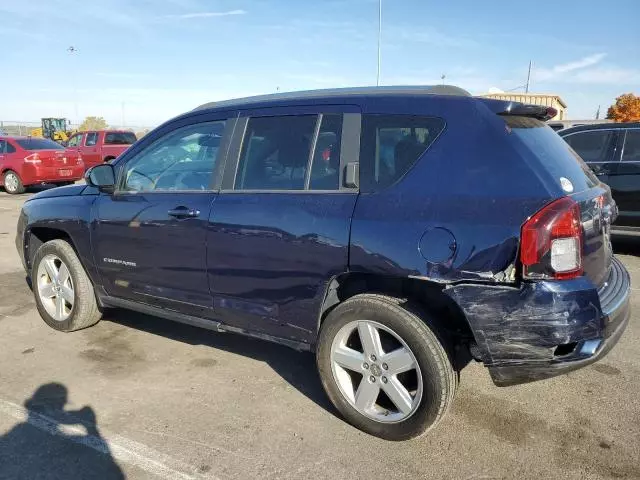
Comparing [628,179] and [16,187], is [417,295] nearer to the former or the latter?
[628,179]

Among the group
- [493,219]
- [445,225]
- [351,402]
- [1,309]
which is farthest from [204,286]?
[1,309]

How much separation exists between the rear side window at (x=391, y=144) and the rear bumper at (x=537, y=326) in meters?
0.71

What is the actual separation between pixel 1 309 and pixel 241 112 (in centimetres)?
337

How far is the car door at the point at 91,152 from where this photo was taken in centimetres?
1842

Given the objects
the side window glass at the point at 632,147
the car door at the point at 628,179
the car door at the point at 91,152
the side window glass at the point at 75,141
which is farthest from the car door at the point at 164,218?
the side window glass at the point at 75,141

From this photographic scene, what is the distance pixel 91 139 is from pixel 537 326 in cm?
1910

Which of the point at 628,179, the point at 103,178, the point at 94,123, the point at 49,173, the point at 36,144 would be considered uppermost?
the point at 103,178

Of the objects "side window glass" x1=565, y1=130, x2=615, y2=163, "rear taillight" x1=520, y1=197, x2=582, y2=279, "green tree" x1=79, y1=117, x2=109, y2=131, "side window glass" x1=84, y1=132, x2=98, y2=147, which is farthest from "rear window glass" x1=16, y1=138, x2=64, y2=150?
"green tree" x1=79, y1=117, x2=109, y2=131

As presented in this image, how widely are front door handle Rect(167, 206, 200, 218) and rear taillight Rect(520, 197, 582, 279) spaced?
1.99m

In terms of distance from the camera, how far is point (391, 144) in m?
2.85

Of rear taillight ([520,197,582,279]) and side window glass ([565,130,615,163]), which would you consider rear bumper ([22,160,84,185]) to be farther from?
rear taillight ([520,197,582,279])

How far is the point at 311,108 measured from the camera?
124 inches

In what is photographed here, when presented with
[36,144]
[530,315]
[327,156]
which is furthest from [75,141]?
[530,315]

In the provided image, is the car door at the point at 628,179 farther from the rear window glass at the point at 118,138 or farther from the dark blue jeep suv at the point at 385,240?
the rear window glass at the point at 118,138
